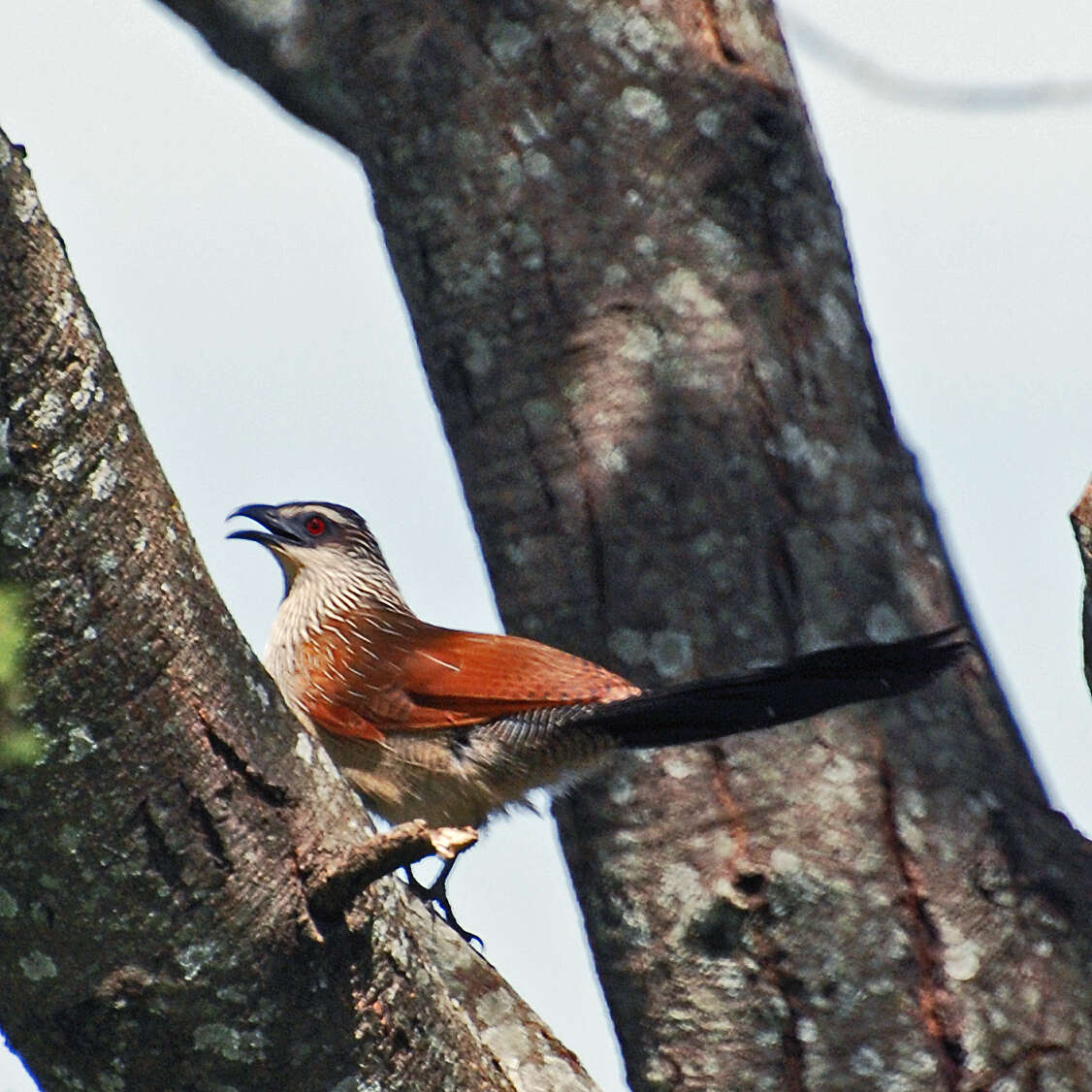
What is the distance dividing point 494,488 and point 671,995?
3.94ft

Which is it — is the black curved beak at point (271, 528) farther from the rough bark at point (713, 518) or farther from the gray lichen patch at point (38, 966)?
the gray lichen patch at point (38, 966)

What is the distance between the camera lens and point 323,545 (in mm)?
5543

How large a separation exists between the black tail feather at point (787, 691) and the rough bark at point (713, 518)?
0.31 ft

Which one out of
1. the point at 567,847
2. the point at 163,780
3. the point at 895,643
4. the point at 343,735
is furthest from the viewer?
the point at 343,735

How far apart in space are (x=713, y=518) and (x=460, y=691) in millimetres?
1059

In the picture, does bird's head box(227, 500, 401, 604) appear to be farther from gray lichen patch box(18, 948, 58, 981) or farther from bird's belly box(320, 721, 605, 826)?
gray lichen patch box(18, 948, 58, 981)

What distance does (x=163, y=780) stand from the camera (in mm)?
1906

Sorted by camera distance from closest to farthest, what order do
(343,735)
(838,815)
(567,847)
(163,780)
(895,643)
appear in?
(163,780) → (895,643) → (838,815) → (567,847) → (343,735)

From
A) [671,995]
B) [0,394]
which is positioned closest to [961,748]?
[671,995]

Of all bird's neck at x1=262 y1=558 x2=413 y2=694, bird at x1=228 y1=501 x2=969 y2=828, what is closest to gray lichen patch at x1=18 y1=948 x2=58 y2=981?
bird at x1=228 y1=501 x2=969 y2=828

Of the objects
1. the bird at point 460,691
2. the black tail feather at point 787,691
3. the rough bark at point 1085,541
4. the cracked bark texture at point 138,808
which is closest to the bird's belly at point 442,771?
the bird at point 460,691

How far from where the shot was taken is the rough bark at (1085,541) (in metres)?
2.92

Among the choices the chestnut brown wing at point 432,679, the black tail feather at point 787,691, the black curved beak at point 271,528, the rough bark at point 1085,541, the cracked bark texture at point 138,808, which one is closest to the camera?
the cracked bark texture at point 138,808

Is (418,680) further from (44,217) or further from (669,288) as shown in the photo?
(44,217)
